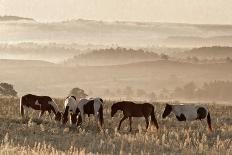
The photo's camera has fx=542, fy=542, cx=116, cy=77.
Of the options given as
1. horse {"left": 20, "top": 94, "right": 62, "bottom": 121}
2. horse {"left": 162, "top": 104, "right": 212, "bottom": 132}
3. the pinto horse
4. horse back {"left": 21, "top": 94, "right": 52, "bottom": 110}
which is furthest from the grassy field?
horse back {"left": 21, "top": 94, "right": 52, "bottom": 110}

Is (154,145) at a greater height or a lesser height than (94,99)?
lesser

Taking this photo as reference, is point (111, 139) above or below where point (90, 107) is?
below

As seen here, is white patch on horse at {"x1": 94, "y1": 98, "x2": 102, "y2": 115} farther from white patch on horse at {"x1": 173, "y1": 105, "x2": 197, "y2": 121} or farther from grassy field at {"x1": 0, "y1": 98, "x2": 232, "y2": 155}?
white patch on horse at {"x1": 173, "y1": 105, "x2": 197, "y2": 121}

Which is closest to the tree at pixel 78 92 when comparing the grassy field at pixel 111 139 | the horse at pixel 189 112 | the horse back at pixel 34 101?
the grassy field at pixel 111 139

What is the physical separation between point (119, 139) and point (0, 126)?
6.18 m

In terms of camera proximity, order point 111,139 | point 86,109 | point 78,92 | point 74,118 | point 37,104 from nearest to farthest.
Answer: point 111,139 < point 86,109 < point 74,118 < point 37,104 < point 78,92

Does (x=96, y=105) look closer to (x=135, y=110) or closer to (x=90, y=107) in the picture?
(x=90, y=107)

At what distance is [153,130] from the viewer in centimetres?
2598

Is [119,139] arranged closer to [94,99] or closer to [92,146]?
[92,146]

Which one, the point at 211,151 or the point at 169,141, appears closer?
the point at 211,151

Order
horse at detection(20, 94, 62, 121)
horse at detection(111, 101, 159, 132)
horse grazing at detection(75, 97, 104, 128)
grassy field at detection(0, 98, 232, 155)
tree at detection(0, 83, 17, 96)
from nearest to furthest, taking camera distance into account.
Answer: grassy field at detection(0, 98, 232, 155), horse at detection(111, 101, 159, 132), horse grazing at detection(75, 97, 104, 128), horse at detection(20, 94, 62, 121), tree at detection(0, 83, 17, 96)

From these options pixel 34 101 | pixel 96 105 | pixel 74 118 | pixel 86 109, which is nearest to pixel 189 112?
pixel 96 105

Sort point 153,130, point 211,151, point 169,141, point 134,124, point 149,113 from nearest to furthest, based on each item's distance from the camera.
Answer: point 211,151
point 169,141
point 153,130
point 149,113
point 134,124

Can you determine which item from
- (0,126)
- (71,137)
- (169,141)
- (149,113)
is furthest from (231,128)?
(0,126)
